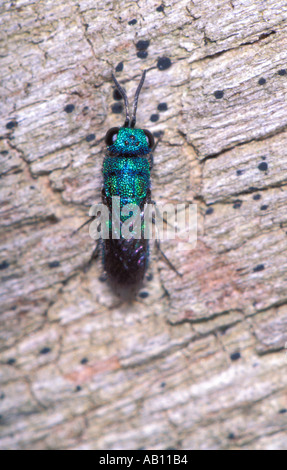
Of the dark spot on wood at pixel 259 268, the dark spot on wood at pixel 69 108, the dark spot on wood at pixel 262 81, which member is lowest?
the dark spot on wood at pixel 259 268

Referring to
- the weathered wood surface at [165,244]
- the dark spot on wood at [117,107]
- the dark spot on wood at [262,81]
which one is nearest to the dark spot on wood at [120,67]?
the weathered wood surface at [165,244]

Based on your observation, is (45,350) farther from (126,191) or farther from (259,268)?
(259,268)

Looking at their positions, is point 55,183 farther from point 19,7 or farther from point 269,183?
point 269,183

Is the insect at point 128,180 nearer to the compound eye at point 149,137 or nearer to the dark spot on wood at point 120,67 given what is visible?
the compound eye at point 149,137

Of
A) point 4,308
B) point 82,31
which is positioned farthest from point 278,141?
point 4,308

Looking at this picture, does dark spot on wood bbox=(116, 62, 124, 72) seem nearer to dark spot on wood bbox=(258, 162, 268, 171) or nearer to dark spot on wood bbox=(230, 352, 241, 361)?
dark spot on wood bbox=(258, 162, 268, 171)
